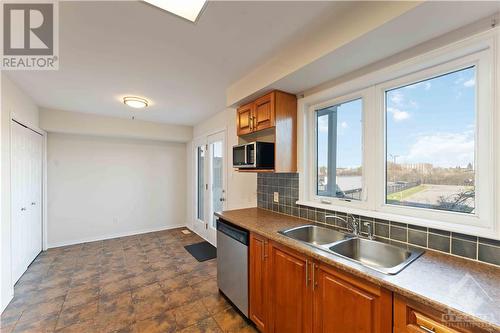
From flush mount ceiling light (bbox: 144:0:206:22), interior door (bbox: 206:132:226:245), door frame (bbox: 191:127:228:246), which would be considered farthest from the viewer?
interior door (bbox: 206:132:226:245)

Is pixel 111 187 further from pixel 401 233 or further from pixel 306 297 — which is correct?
pixel 401 233

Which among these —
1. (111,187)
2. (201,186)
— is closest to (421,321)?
(201,186)

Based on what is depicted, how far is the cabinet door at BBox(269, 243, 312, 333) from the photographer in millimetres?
1480

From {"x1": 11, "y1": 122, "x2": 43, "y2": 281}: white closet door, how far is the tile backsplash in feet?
10.6

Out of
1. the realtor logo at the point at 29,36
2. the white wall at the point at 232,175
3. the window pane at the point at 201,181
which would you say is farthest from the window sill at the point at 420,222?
the window pane at the point at 201,181

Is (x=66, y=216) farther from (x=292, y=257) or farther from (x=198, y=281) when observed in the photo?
(x=292, y=257)

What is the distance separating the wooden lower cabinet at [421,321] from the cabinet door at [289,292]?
538mm

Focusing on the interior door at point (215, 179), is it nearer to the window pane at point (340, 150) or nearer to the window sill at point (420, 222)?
the window pane at point (340, 150)

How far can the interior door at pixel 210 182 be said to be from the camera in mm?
3924

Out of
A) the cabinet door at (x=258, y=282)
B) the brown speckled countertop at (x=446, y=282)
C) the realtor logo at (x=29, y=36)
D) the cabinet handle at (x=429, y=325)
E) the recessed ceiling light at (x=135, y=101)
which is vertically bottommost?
the cabinet door at (x=258, y=282)

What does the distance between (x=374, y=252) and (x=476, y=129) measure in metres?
1.02

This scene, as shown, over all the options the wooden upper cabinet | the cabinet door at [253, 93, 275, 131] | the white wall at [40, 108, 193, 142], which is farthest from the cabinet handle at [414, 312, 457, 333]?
the white wall at [40, 108, 193, 142]

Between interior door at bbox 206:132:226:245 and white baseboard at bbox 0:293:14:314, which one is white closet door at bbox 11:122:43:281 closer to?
white baseboard at bbox 0:293:14:314

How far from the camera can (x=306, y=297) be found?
1475 millimetres
